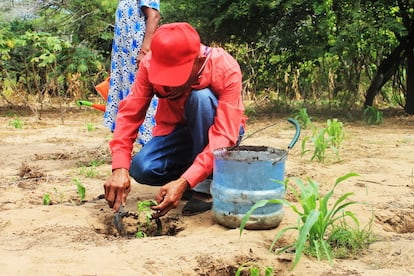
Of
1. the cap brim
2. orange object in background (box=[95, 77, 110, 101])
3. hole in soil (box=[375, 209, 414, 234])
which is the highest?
the cap brim

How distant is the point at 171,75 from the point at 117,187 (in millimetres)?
587

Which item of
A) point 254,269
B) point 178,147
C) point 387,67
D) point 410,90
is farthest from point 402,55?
point 254,269

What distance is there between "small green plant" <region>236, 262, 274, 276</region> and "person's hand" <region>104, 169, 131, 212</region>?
75cm

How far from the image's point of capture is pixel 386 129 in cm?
602

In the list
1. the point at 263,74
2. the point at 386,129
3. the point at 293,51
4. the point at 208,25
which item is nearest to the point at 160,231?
the point at 386,129

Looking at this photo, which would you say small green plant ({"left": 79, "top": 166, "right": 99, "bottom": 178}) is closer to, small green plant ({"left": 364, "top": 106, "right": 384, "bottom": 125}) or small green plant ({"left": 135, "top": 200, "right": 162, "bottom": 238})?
small green plant ({"left": 135, "top": 200, "right": 162, "bottom": 238})

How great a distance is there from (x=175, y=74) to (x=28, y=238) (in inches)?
38.4

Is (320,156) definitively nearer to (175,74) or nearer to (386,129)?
(175,74)

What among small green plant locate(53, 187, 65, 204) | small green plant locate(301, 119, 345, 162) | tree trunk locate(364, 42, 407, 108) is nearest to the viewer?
small green plant locate(53, 187, 65, 204)

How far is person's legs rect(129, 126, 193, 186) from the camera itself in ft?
9.28

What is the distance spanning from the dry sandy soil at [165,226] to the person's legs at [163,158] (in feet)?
0.68

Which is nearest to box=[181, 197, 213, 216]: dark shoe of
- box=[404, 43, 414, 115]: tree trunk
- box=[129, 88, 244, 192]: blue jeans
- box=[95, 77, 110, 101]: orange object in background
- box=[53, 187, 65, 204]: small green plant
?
box=[129, 88, 244, 192]: blue jeans

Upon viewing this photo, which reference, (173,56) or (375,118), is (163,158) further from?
(375,118)

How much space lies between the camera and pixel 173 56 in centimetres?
233
